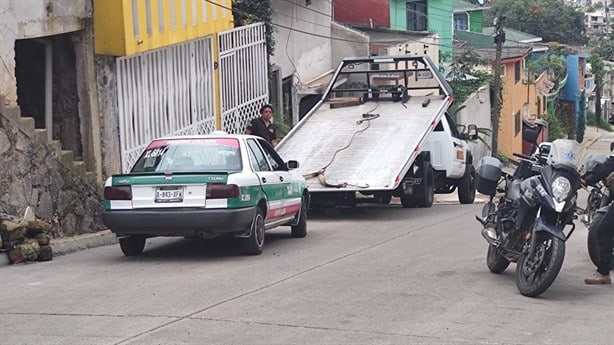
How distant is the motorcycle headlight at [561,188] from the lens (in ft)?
29.3

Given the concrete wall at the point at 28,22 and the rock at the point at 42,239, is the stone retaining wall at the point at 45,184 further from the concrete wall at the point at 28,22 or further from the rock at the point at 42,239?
the rock at the point at 42,239

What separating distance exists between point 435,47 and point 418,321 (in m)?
33.7

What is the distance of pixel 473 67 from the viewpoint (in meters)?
43.8

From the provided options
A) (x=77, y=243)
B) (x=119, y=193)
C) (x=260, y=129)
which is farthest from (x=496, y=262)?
(x=260, y=129)

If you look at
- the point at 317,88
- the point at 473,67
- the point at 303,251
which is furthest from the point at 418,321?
the point at 473,67

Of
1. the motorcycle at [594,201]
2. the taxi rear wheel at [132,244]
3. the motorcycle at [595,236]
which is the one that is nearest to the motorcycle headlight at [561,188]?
the motorcycle at [595,236]

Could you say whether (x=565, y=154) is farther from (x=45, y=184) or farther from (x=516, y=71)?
(x=516, y=71)

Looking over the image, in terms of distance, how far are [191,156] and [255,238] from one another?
1285 mm

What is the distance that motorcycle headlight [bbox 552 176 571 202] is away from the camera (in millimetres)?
8938

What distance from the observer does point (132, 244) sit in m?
12.5

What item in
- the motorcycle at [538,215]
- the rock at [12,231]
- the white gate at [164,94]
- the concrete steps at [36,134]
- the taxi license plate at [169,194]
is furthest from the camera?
the white gate at [164,94]

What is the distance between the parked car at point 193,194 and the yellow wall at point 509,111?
116 feet

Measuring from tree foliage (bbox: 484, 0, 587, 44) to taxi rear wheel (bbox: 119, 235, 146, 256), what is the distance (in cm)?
6046

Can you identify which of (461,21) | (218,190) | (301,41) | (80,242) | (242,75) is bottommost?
(80,242)
